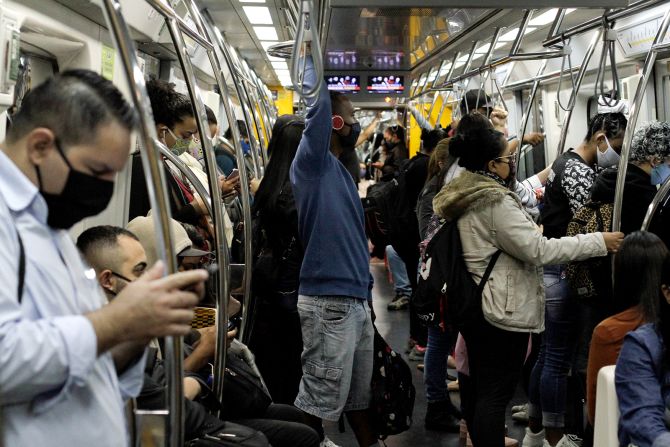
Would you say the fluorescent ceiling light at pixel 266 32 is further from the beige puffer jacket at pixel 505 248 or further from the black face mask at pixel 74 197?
the black face mask at pixel 74 197

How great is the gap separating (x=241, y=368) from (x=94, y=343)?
1.68m

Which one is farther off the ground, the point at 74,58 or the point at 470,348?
the point at 74,58

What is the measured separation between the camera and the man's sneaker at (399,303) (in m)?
7.93

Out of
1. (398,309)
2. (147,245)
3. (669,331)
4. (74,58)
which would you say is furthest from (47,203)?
(398,309)

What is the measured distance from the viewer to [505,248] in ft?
10.6

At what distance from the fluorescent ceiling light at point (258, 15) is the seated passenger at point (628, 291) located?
5825mm

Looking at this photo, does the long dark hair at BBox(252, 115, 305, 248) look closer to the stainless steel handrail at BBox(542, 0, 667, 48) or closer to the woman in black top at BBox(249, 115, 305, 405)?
the woman in black top at BBox(249, 115, 305, 405)

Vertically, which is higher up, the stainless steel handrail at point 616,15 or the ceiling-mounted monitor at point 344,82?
the ceiling-mounted monitor at point 344,82

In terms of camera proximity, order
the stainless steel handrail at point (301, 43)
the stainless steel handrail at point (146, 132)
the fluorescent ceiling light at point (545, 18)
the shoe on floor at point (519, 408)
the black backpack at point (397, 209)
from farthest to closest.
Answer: the fluorescent ceiling light at point (545, 18) → the black backpack at point (397, 209) → the shoe on floor at point (519, 408) → the stainless steel handrail at point (301, 43) → the stainless steel handrail at point (146, 132)

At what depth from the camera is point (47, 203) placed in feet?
4.63

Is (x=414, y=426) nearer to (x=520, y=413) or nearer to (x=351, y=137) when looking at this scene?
(x=520, y=413)

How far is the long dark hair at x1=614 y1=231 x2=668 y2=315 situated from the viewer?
2711 mm

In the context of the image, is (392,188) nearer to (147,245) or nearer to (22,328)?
(147,245)

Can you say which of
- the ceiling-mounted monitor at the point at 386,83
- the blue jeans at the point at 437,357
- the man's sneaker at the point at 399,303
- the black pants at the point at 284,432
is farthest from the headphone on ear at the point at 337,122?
the ceiling-mounted monitor at the point at 386,83
